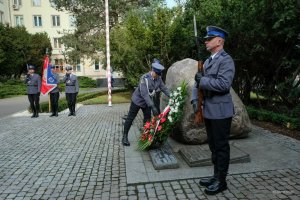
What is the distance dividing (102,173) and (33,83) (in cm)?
835

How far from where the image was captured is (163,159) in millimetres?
5711

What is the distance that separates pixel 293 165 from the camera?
546cm

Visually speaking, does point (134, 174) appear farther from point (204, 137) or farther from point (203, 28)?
point (203, 28)

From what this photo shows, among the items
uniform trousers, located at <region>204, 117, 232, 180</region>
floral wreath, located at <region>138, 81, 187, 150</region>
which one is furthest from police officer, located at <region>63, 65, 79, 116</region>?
uniform trousers, located at <region>204, 117, 232, 180</region>

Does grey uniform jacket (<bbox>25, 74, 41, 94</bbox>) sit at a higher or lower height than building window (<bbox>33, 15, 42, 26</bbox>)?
lower

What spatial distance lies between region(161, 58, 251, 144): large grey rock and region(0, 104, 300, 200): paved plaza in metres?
0.38

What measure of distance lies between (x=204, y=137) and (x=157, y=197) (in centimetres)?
290

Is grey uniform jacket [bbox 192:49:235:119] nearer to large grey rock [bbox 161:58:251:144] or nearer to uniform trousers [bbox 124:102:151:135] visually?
large grey rock [bbox 161:58:251:144]

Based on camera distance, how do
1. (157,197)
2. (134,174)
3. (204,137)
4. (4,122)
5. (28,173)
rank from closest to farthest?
(157,197), (134,174), (28,173), (204,137), (4,122)

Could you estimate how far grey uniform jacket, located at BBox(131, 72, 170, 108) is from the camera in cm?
657

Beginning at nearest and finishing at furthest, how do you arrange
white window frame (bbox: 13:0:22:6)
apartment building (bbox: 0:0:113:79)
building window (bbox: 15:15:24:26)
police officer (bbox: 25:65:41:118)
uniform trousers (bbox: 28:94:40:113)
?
police officer (bbox: 25:65:41:118)
uniform trousers (bbox: 28:94:40:113)
white window frame (bbox: 13:0:22:6)
apartment building (bbox: 0:0:113:79)
building window (bbox: 15:15:24:26)

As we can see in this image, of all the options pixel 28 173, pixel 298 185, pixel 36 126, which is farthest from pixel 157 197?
pixel 36 126

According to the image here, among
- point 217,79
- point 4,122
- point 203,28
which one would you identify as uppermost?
point 203,28

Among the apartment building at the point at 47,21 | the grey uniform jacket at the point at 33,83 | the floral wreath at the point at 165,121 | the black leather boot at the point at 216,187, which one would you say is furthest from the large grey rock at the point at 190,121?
the apartment building at the point at 47,21
